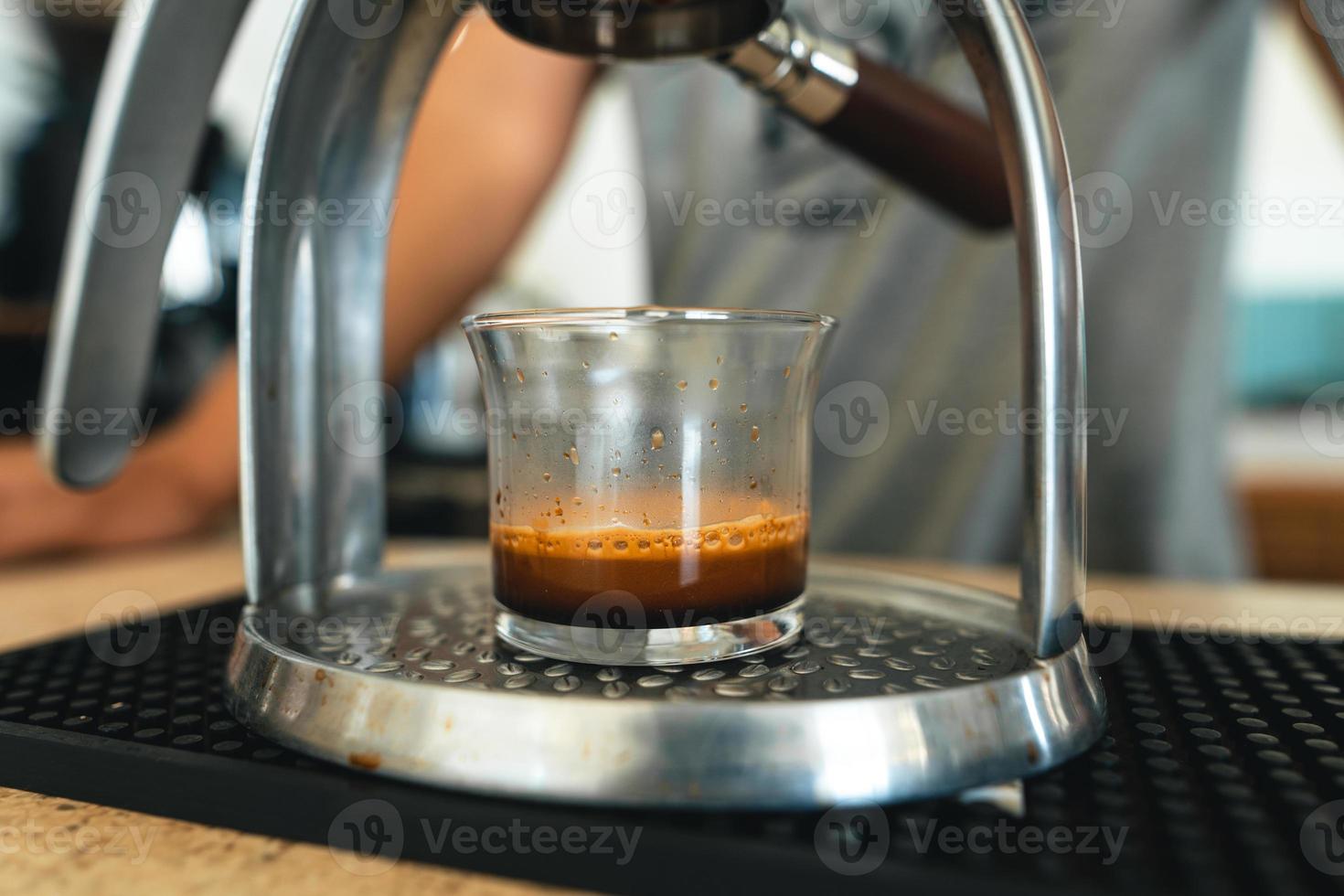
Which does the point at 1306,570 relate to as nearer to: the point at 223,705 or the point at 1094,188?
the point at 1094,188

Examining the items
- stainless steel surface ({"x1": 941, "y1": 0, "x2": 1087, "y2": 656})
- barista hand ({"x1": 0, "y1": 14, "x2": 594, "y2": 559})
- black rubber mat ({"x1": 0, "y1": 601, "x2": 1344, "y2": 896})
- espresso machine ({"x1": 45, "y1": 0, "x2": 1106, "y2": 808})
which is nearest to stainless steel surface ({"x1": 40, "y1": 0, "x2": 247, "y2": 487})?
espresso machine ({"x1": 45, "y1": 0, "x2": 1106, "y2": 808})

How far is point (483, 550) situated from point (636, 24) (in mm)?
238

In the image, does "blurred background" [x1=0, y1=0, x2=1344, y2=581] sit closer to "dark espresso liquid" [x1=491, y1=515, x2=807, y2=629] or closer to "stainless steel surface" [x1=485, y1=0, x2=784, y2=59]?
"stainless steel surface" [x1=485, y1=0, x2=784, y2=59]

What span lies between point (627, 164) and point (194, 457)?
137 centimetres

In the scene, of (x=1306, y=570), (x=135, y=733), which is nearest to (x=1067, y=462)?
(x=135, y=733)

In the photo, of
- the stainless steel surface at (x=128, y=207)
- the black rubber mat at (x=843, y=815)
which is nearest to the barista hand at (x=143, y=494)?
the stainless steel surface at (x=128, y=207)

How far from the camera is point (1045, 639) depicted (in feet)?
0.87

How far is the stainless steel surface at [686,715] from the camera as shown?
22cm

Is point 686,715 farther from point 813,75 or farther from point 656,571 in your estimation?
point 813,75

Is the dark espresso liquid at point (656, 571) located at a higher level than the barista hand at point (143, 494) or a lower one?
higher

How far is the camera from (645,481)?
0.93 ft

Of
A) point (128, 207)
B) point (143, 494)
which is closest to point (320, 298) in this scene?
point (128, 207)

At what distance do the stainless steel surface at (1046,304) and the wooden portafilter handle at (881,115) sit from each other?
0.15 ft

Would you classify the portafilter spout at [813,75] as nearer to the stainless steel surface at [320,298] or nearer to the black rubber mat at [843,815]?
the stainless steel surface at [320,298]
